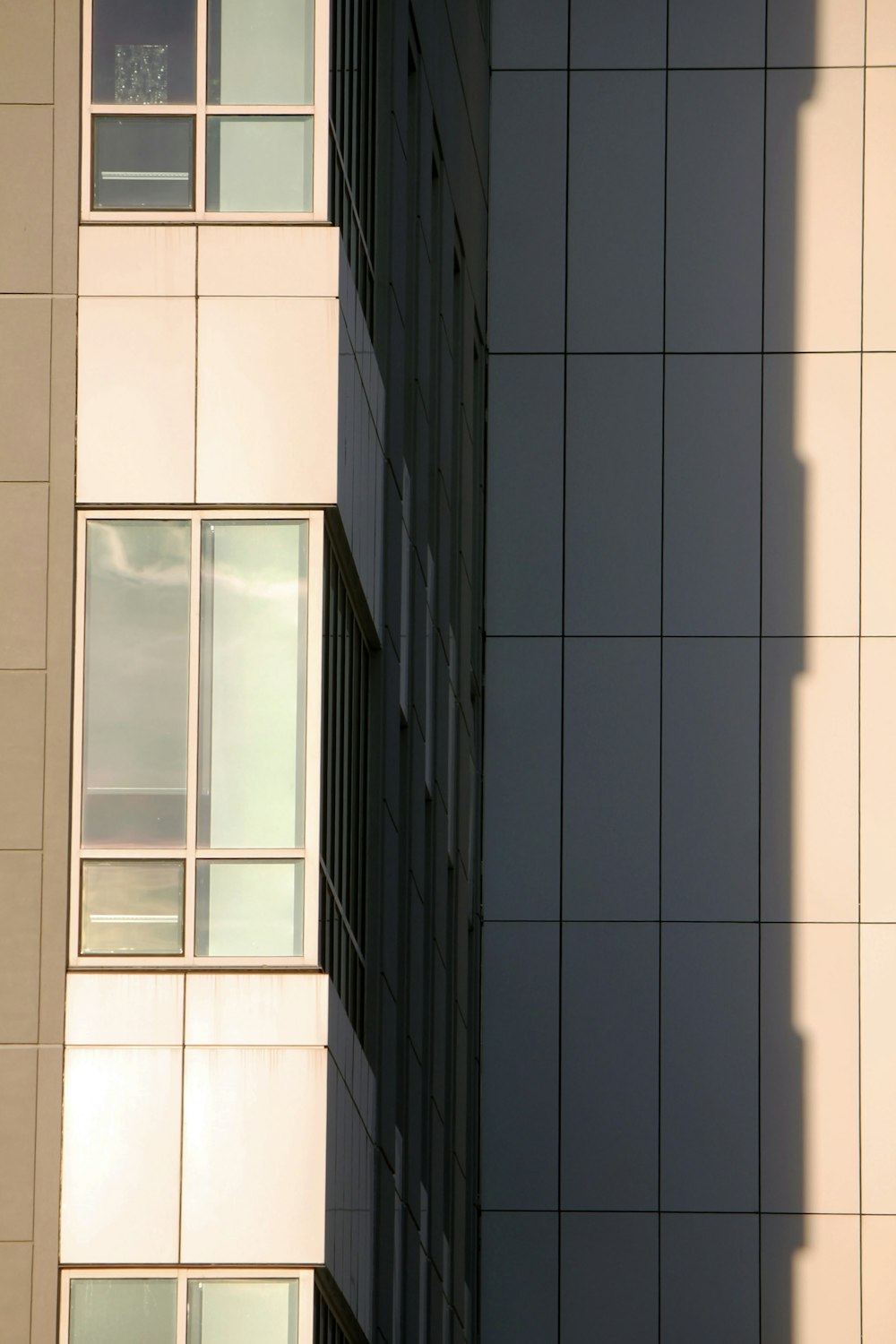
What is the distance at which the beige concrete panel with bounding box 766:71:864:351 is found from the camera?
129ft

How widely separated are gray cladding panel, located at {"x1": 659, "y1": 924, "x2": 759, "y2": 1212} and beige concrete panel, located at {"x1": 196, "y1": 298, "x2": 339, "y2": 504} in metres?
21.1

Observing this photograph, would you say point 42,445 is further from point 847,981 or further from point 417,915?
point 847,981

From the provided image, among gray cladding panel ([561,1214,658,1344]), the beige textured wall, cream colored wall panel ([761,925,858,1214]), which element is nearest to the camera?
the beige textured wall

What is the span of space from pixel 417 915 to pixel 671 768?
12.6 m

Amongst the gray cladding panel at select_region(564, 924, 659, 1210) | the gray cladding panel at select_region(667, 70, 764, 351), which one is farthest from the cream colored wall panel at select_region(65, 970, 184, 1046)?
the gray cladding panel at select_region(667, 70, 764, 351)

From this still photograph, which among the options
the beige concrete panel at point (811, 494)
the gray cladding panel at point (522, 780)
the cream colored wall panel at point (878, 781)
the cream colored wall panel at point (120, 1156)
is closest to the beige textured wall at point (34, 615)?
the cream colored wall panel at point (120, 1156)

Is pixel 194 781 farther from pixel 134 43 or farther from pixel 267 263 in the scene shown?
pixel 134 43

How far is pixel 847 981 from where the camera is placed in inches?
1484

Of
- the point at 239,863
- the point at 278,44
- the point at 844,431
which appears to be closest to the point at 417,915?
the point at 239,863

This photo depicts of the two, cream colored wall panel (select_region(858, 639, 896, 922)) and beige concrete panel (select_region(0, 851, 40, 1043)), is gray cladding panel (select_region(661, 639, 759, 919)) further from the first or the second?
beige concrete panel (select_region(0, 851, 40, 1043))

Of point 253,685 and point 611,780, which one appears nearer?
point 253,685

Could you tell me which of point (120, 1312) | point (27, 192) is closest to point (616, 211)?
point (27, 192)

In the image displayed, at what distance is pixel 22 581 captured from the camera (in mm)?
17734

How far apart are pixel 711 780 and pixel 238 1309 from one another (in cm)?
2224
